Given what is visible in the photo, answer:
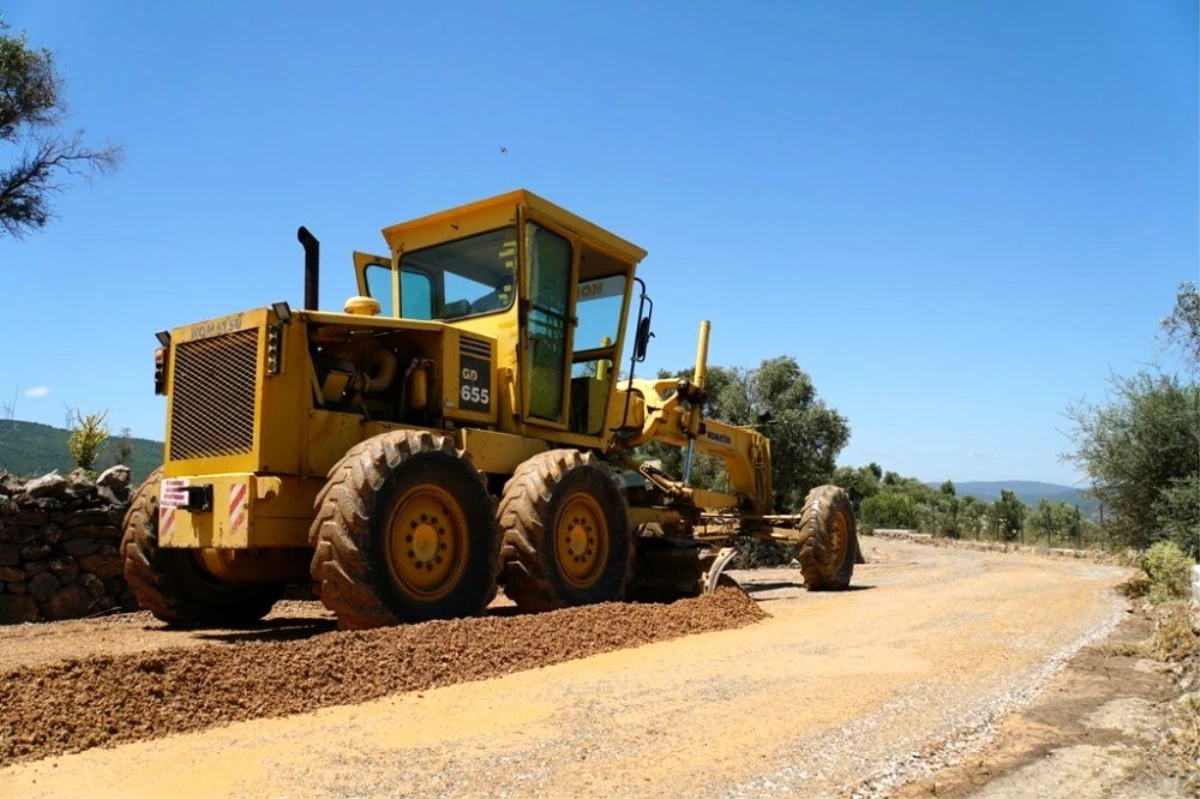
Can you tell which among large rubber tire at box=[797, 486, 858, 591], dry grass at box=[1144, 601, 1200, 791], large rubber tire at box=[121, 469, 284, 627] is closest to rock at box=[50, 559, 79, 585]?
large rubber tire at box=[121, 469, 284, 627]

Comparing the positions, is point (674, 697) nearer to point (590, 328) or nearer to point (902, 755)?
point (902, 755)

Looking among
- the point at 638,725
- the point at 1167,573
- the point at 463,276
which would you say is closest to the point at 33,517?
the point at 463,276

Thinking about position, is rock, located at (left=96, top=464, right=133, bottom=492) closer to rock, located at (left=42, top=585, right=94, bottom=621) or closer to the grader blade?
rock, located at (left=42, top=585, right=94, bottom=621)

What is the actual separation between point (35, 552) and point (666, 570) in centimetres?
603

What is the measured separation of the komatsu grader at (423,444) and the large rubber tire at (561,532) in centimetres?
2

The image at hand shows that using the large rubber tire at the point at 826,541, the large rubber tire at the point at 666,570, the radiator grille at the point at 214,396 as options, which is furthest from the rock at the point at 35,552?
the large rubber tire at the point at 826,541

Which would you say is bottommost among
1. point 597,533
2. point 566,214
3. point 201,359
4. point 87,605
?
point 87,605

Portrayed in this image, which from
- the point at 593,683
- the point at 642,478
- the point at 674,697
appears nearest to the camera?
the point at 674,697

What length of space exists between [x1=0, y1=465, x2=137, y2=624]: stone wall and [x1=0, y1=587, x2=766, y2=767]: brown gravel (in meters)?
5.07

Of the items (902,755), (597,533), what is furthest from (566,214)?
(902,755)

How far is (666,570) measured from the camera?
31.6ft

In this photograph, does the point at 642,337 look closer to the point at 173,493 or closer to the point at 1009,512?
the point at 173,493

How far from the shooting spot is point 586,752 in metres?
3.84

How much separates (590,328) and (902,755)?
6512 millimetres
